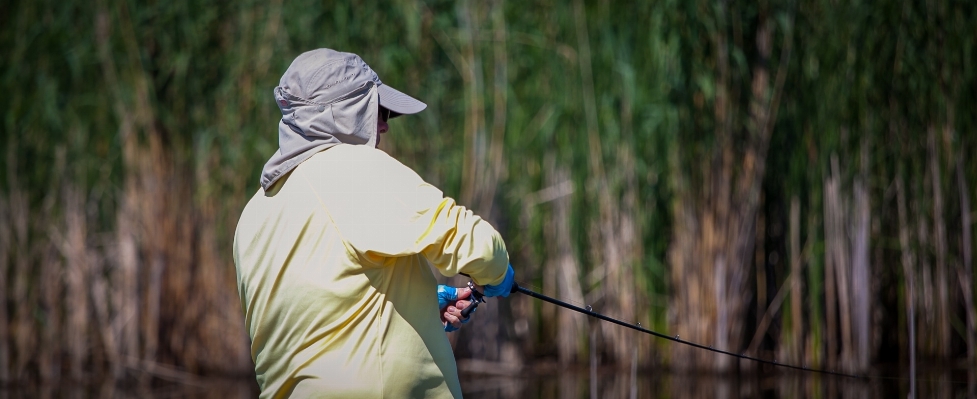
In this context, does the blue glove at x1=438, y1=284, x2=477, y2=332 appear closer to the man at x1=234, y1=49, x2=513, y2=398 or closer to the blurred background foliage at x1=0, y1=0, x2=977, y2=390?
the man at x1=234, y1=49, x2=513, y2=398

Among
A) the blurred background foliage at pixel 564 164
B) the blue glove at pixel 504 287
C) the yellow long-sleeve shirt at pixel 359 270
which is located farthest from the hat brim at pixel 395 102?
the blurred background foliage at pixel 564 164

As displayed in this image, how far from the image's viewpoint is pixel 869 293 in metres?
4.65

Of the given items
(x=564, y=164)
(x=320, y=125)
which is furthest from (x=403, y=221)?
(x=564, y=164)

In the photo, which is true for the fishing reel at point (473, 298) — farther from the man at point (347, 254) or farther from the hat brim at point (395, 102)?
the hat brim at point (395, 102)

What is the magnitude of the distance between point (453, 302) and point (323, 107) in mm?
532

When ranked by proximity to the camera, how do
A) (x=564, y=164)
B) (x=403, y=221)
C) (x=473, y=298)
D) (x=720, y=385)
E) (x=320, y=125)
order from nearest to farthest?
(x=403, y=221) < (x=320, y=125) < (x=473, y=298) < (x=720, y=385) < (x=564, y=164)

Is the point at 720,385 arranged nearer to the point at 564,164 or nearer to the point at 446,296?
the point at 564,164

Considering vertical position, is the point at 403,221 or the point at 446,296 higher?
the point at 403,221

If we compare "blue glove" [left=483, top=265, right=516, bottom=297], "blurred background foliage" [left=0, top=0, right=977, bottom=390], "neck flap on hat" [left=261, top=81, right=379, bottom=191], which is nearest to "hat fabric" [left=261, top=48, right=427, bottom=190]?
"neck flap on hat" [left=261, top=81, right=379, bottom=191]

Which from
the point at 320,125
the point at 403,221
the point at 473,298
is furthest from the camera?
the point at 473,298

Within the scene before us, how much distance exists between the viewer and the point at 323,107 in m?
1.93

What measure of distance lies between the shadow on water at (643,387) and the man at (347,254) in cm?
280

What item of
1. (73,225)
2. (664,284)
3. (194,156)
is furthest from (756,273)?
(73,225)

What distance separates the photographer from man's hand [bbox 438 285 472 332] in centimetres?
217
